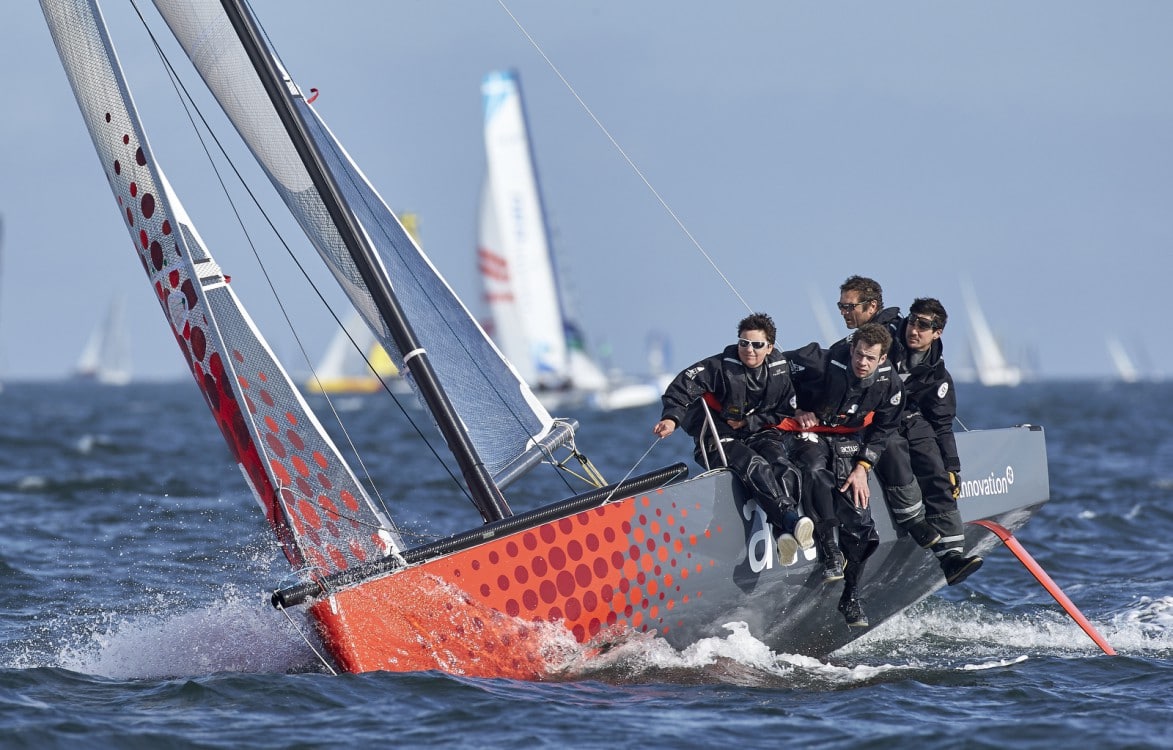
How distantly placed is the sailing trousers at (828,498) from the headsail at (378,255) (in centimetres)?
109

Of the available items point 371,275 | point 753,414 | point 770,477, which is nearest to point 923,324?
point 753,414

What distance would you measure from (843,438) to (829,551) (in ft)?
1.46

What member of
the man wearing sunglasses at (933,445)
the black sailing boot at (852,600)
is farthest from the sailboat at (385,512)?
the man wearing sunglasses at (933,445)

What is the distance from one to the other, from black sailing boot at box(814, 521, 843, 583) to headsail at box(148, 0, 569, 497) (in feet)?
3.90

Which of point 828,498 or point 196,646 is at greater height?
point 828,498

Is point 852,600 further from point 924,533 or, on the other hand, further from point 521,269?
point 521,269

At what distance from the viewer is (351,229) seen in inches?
209

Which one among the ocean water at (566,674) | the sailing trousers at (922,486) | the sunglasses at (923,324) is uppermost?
the sunglasses at (923,324)

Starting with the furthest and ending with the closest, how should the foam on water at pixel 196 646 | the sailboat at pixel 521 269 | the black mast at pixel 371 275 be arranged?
the sailboat at pixel 521 269, the black mast at pixel 371 275, the foam on water at pixel 196 646

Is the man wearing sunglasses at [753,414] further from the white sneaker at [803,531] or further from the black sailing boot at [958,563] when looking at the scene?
the black sailing boot at [958,563]

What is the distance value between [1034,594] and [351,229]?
165 inches

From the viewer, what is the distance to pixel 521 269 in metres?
29.4

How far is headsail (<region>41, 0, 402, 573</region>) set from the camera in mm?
4785

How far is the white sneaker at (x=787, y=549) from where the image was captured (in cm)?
522
